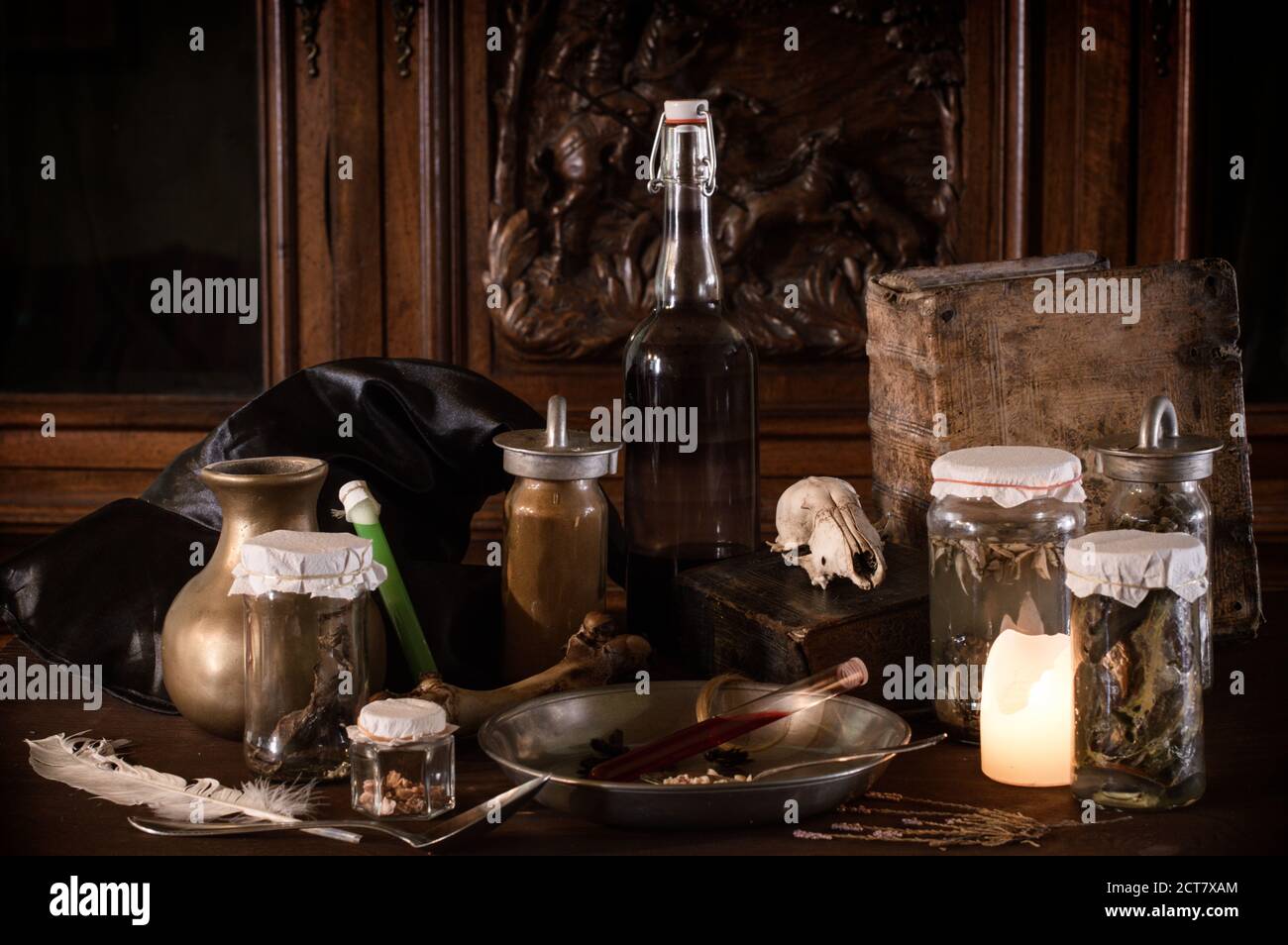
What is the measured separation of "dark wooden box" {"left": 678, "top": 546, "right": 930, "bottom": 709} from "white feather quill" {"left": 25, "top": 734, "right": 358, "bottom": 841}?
0.39 metres

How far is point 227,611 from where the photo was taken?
3.59 feet

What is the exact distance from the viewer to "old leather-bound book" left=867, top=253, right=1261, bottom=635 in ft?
4.48

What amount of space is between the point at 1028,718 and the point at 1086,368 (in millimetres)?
471

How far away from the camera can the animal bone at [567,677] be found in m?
1.11

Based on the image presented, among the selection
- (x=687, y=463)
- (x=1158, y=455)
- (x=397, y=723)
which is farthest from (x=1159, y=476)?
(x=397, y=723)

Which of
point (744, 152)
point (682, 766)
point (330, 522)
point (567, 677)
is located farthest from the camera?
point (744, 152)

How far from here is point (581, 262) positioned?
2.65m

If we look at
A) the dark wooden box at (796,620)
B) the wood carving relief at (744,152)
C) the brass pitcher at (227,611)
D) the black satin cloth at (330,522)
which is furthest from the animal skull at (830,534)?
the wood carving relief at (744,152)


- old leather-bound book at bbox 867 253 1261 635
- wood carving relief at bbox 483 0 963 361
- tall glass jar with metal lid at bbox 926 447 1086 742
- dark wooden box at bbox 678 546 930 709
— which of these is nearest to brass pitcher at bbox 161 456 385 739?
dark wooden box at bbox 678 546 930 709

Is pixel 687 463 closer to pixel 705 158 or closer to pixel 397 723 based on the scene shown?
pixel 705 158

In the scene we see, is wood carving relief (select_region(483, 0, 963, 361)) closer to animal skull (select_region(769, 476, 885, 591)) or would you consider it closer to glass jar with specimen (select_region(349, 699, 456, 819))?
animal skull (select_region(769, 476, 885, 591))

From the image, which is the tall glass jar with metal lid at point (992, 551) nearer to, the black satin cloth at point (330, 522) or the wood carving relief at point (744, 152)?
the black satin cloth at point (330, 522)
